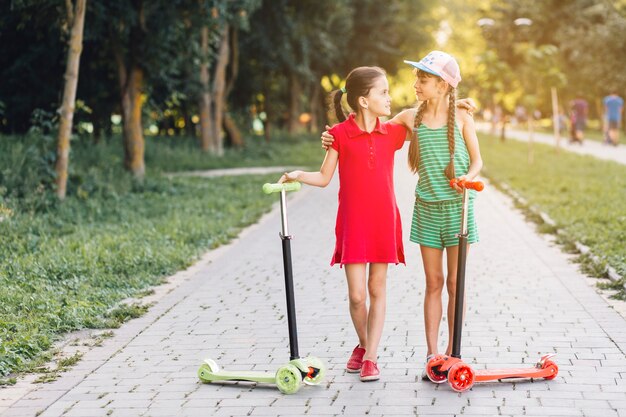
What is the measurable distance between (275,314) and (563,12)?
161ft

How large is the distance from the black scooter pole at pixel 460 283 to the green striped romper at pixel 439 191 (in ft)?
0.54

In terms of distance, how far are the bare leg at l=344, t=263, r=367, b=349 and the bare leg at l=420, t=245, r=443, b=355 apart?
0.35 metres

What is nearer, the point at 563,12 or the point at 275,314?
the point at 275,314

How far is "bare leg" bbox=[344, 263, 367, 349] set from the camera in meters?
6.11

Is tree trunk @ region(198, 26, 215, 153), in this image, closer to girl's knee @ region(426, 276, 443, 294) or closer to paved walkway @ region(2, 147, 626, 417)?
paved walkway @ region(2, 147, 626, 417)

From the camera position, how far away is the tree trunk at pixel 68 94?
15352mm

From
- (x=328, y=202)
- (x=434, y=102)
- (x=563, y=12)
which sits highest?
(x=563, y=12)

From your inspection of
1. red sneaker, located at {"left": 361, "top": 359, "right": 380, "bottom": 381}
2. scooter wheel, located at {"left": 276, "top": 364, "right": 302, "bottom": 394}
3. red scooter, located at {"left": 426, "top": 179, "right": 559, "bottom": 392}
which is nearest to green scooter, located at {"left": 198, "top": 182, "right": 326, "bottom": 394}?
scooter wheel, located at {"left": 276, "top": 364, "right": 302, "bottom": 394}

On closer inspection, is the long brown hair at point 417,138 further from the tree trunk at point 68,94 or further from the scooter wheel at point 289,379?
the tree trunk at point 68,94

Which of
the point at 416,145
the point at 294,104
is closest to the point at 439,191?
the point at 416,145

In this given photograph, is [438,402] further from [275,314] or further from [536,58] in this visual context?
[536,58]

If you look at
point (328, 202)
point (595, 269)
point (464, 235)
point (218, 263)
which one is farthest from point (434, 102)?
point (328, 202)

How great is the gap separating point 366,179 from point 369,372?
1069 mm

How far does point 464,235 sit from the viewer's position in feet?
19.2
